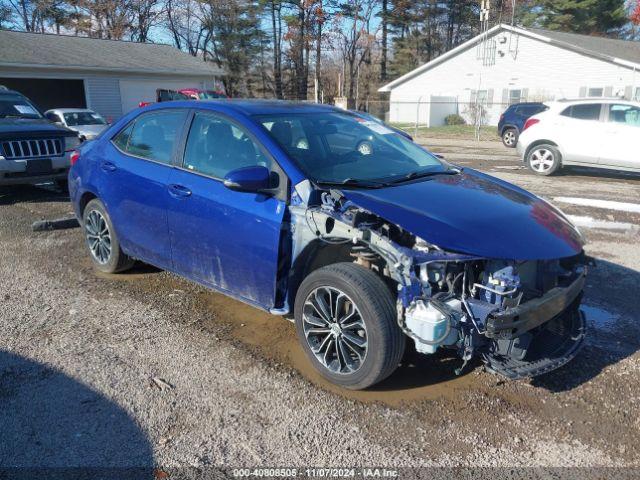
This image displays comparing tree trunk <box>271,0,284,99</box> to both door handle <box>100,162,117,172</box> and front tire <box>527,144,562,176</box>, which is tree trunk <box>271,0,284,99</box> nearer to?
front tire <box>527,144,562,176</box>

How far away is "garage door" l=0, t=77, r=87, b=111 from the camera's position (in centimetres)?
2977

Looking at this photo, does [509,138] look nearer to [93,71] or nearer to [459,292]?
[459,292]

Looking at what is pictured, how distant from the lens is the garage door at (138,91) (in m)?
28.6

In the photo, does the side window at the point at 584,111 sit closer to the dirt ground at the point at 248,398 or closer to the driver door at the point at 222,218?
the dirt ground at the point at 248,398

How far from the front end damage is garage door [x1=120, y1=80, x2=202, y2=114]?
2761 centimetres

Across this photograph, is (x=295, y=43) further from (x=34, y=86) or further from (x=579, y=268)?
(x=579, y=268)

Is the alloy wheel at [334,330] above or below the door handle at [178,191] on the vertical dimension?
below

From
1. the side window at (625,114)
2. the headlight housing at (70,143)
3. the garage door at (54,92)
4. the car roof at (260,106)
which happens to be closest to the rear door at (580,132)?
the side window at (625,114)

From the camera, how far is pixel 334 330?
3416mm

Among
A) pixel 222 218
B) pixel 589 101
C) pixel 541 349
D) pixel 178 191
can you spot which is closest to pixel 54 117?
pixel 178 191

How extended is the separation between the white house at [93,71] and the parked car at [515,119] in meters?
18.8

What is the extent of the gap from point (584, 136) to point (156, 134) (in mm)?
9930

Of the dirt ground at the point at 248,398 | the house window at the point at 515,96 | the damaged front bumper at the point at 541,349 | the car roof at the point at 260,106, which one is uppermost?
the house window at the point at 515,96

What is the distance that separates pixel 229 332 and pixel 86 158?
2552mm
